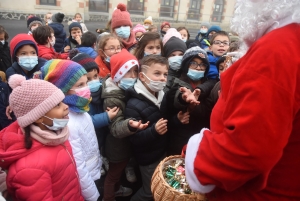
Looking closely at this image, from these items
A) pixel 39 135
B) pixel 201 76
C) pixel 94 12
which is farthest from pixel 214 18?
pixel 39 135

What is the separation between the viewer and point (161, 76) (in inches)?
99.6

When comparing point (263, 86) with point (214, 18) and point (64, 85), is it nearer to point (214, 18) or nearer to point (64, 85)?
point (64, 85)

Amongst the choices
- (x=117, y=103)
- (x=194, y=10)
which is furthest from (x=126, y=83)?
(x=194, y=10)

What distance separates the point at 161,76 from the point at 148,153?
0.83m

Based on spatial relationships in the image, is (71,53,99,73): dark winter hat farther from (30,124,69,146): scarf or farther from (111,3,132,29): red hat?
(111,3,132,29): red hat

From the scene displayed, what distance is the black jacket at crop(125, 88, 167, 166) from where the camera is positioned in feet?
7.75

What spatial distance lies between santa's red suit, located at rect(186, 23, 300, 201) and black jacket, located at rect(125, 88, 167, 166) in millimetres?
1302

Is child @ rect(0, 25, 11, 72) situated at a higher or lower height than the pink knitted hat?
lower

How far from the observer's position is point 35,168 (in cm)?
161

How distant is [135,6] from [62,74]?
19457 millimetres

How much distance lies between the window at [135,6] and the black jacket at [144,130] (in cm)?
1873

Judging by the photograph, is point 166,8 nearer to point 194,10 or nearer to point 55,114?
point 194,10

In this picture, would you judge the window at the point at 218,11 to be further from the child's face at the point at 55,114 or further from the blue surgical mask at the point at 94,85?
the child's face at the point at 55,114

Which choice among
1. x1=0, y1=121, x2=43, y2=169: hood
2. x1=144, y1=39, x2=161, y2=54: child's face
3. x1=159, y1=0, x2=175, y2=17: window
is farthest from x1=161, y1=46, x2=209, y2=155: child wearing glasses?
x1=159, y1=0, x2=175, y2=17: window
